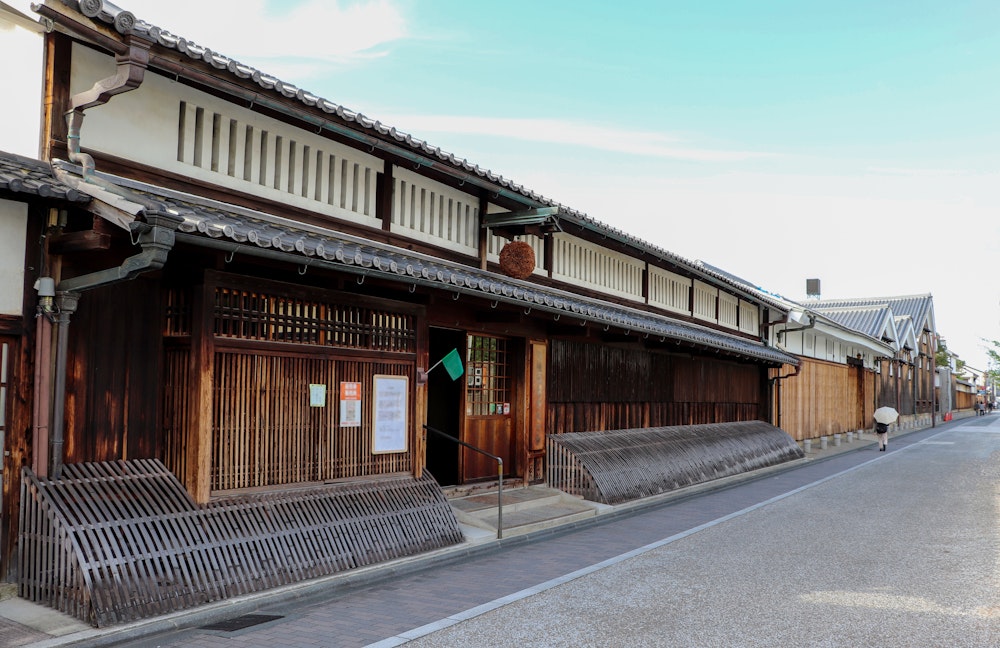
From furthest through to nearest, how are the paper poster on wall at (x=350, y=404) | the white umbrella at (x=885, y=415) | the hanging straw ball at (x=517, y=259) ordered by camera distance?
the white umbrella at (x=885, y=415) → the hanging straw ball at (x=517, y=259) → the paper poster on wall at (x=350, y=404)

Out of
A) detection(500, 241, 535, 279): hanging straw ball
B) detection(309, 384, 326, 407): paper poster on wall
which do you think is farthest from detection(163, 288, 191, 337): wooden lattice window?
detection(500, 241, 535, 279): hanging straw ball

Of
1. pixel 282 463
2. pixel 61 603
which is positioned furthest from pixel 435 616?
pixel 61 603

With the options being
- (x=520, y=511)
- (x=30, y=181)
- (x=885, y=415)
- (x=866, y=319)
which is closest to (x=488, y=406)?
(x=520, y=511)

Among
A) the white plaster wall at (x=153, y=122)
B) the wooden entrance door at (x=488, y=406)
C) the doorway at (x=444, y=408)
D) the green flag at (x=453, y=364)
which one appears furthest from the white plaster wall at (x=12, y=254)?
the wooden entrance door at (x=488, y=406)

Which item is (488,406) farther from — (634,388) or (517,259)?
(634,388)

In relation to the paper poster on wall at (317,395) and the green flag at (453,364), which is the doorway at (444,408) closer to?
the green flag at (453,364)

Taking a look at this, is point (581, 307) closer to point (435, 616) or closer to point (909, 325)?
point (435, 616)

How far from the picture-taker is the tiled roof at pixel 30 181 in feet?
20.4

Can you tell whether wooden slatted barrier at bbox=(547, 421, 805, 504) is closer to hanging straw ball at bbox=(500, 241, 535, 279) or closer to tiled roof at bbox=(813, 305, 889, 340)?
hanging straw ball at bbox=(500, 241, 535, 279)

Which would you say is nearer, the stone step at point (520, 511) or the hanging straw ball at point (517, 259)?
the stone step at point (520, 511)

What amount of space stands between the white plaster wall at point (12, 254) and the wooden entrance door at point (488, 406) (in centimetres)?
718

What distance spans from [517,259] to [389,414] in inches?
171

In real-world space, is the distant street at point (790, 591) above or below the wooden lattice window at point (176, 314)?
below

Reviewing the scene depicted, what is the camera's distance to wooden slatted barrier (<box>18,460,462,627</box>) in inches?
257
